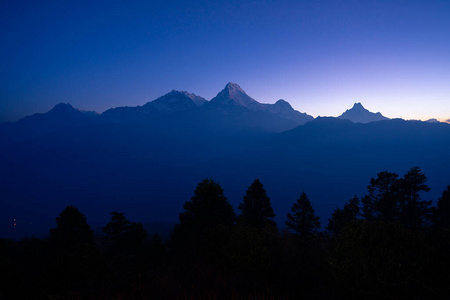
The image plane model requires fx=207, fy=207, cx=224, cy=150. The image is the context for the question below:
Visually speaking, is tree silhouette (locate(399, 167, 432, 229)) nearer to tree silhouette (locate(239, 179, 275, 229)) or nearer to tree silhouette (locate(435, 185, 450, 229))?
tree silhouette (locate(435, 185, 450, 229))

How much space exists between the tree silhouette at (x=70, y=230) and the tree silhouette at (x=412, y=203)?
128 feet

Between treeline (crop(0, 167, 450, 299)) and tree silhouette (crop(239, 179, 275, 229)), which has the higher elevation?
treeline (crop(0, 167, 450, 299))

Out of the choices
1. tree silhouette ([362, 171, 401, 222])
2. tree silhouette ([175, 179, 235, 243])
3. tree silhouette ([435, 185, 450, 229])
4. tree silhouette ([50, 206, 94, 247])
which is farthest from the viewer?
tree silhouette ([362, 171, 401, 222])

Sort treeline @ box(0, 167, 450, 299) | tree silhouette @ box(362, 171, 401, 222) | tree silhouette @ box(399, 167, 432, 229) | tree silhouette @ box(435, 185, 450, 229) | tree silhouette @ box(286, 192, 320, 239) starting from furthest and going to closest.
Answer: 1. tree silhouette @ box(286, 192, 320, 239)
2. tree silhouette @ box(362, 171, 401, 222)
3. tree silhouette @ box(435, 185, 450, 229)
4. tree silhouette @ box(399, 167, 432, 229)
5. treeline @ box(0, 167, 450, 299)

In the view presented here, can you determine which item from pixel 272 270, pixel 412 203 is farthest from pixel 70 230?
pixel 412 203

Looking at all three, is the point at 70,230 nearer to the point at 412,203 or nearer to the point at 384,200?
the point at 384,200

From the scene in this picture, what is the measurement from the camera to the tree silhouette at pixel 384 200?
88.6 feet

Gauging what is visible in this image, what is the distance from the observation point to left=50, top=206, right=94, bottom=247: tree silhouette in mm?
22703

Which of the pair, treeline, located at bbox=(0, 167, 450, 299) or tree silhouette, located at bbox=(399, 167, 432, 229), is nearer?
treeline, located at bbox=(0, 167, 450, 299)

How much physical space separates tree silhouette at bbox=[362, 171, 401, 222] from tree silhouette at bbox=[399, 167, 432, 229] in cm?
75

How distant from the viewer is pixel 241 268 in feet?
25.5

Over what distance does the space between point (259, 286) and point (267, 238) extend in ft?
11.2

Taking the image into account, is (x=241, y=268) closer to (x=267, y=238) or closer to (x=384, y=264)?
(x=267, y=238)

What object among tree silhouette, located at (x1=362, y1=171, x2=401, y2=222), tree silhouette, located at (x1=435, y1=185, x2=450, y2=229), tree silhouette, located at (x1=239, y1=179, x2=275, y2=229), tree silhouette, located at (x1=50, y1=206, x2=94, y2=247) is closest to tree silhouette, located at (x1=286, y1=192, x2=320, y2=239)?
tree silhouette, located at (x1=239, y1=179, x2=275, y2=229)
